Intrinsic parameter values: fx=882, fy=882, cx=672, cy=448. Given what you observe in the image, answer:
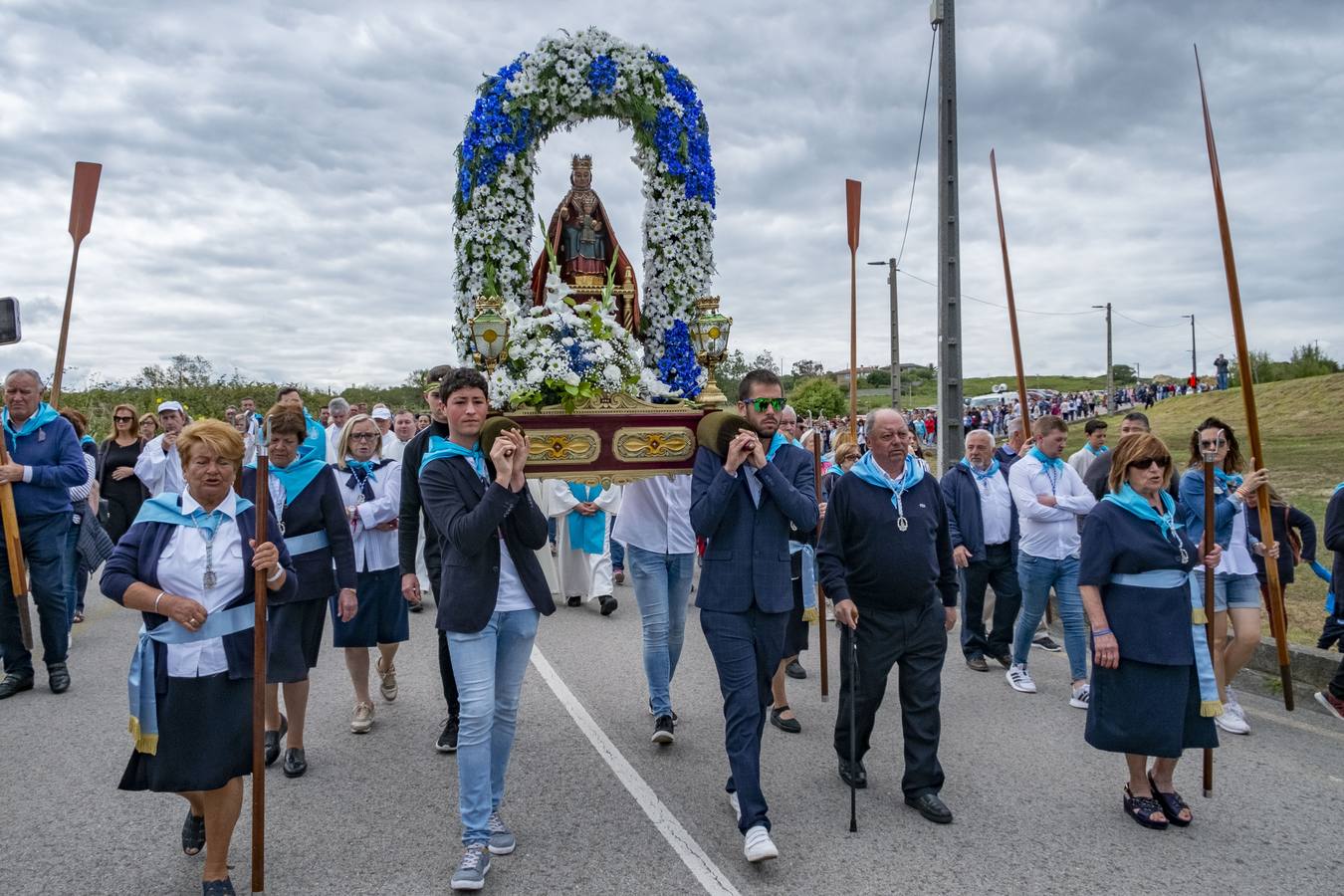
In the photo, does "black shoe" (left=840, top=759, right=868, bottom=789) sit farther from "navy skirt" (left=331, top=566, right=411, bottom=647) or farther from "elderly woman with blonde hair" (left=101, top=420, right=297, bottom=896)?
"elderly woman with blonde hair" (left=101, top=420, right=297, bottom=896)

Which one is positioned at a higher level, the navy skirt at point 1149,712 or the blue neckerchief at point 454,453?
the blue neckerchief at point 454,453

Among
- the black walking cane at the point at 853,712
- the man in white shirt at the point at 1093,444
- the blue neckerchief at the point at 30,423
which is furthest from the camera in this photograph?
the man in white shirt at the point at 1093,444

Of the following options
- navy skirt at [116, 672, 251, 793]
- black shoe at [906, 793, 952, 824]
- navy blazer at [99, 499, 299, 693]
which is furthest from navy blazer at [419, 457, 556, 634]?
black shoe at [906, 793, 952, 824]

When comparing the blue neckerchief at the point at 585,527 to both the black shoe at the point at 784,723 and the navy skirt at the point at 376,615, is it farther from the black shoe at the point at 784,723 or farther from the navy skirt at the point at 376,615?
the black shoe at the point at 784,723

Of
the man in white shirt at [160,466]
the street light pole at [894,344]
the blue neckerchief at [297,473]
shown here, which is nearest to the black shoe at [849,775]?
the blue neckerchief at [297,473]

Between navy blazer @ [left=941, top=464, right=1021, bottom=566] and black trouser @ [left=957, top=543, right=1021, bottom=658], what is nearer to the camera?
navy blazer @ [left=941, top=464, right=1021, bottom=566]

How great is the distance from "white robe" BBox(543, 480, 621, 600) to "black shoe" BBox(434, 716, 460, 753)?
12.2 feet

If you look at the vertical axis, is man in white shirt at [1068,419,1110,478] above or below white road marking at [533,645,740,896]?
above

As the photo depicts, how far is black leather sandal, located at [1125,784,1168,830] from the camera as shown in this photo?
14.0 ft

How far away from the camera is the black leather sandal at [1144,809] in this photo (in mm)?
4277

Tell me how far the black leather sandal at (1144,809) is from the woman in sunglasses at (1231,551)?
1.48 metres

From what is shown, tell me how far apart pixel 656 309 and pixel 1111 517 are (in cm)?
355

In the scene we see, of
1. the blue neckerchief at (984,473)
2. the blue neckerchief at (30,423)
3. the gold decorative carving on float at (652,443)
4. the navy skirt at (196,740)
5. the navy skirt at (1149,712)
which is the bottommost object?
the navy skirt at (1149,712)

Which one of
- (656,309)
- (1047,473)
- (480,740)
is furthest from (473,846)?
(1047,473)
